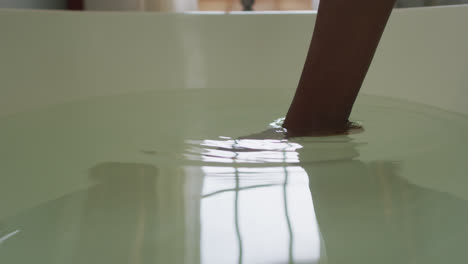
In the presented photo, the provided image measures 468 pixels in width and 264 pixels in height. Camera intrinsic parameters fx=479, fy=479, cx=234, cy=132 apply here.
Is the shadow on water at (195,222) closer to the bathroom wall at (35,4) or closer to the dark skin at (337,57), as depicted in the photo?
the dark skin at (337,57)

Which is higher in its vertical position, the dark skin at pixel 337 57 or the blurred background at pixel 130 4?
→ the blurred background at pixel 130 4

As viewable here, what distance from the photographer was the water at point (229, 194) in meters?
0.28

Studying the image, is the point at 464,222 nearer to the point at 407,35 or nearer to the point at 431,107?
the point at 431,107

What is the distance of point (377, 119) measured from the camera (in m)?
0.74

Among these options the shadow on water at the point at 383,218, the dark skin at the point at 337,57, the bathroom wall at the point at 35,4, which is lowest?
the shadow on water at the point at 383,218

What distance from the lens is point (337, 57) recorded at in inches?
22.2

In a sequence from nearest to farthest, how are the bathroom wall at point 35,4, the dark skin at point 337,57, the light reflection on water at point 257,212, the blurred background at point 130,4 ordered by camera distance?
the light reflection on water at point 257,212 < the dark skin at point 337,57 < the bathroom wall at point 35,4 < the blurred background at point 130,4

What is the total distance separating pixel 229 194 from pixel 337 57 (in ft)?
0.88

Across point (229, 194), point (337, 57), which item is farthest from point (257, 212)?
point (337, 57)

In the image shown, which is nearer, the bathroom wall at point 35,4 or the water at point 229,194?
the water at point 229,194

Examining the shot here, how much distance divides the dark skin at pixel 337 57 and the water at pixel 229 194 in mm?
38

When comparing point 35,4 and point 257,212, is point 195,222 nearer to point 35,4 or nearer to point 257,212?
point 257,212

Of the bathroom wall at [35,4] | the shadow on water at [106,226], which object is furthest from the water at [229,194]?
the bathroom wall at [35,4]

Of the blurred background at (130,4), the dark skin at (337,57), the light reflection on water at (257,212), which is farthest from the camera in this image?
the blurred background at (130,4)
